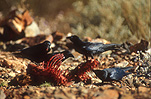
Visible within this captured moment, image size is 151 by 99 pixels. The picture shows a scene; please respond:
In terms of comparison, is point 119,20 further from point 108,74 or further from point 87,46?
point 108,74

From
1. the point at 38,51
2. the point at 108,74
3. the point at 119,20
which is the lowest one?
the point at 108,74

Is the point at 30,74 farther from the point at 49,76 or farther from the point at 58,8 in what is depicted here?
the point at 58,8

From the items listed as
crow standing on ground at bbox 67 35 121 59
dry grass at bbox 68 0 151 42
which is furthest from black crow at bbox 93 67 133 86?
dry grass at bbox 68 0 151 42

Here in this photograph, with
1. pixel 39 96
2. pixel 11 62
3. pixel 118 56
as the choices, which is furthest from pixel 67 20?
pixel 39 96

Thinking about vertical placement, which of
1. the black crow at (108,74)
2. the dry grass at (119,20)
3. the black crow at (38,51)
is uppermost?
the dry grass at (119,20)

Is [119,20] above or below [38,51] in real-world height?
above

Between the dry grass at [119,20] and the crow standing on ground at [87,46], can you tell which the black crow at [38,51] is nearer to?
the crow standing on ground at [87,46]

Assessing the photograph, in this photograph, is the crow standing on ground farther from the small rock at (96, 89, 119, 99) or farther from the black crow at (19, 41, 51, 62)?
the small rock at (96, 89, 119, 99)

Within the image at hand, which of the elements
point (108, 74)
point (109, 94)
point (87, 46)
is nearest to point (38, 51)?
point (87, 46)

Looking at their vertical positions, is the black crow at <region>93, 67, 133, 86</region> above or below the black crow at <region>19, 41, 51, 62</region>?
below

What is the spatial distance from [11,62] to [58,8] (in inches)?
274

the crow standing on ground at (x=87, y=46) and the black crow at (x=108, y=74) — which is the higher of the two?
the crow standing on ground at (x=87, y=46)

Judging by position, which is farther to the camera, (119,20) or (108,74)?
(119,20)

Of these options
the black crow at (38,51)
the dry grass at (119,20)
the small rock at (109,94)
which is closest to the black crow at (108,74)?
the small rock at (109,94)
